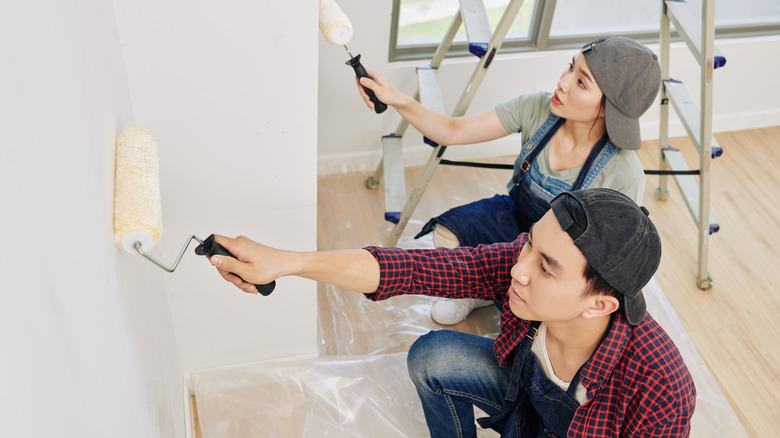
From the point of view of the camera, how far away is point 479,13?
Answer: 1859 millimetres

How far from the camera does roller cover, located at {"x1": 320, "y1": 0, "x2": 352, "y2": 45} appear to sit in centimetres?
117

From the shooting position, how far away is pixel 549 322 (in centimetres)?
130

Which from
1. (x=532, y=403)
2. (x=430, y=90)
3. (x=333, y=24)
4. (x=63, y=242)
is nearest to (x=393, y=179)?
(x=430, y=90)

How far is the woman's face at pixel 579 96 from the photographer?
1611 mm

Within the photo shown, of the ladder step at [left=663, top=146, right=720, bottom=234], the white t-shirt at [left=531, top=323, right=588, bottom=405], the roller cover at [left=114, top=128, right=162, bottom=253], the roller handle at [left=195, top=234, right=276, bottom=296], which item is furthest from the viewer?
the ladder step at [left=663, top=146, right=720, bottom=234]

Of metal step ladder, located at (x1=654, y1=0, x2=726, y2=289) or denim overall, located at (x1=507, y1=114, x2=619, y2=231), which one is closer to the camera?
denim overall, located at (x1=507, y1=114, x2=619, y2=231)

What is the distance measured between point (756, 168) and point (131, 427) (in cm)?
266

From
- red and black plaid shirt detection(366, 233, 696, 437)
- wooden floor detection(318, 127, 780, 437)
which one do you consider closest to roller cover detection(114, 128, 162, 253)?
red and black plaid shirt detection(366, 233, 696, 437)

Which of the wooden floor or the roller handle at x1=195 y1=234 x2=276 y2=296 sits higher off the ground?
the roller handle at x1=195 y1=234 x2=276 y2=296

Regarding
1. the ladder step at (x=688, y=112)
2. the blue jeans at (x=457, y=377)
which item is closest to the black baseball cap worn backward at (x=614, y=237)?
the blue jeans at (x=457, y=377)

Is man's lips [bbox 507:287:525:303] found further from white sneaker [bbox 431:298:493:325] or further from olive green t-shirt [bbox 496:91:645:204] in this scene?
white sneaker [bbox 431:298:493:325]

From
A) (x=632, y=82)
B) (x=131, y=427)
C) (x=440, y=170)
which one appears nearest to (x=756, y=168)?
(x=440, y=170)

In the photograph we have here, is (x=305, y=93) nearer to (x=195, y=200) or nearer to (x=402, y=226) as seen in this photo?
(x=195, y=200)

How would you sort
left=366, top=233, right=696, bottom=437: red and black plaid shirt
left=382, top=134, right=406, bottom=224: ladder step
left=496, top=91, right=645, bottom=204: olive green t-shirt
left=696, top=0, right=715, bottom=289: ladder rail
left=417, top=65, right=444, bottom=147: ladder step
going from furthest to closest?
left=382, top=134, right=406, bottom=224: ladder step → left=417, top=65, right=444, bottom=147: ladder step → left=696, top=0, right=715, bottom=289: ladder rail → left=496, top=91, right=645, bottom=204: olive green t-shirt → left=366, top=233, right=696, bottom=437: red and black plaid shirt
